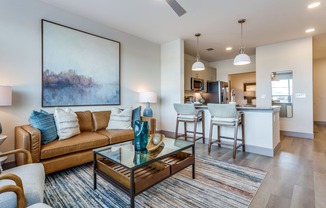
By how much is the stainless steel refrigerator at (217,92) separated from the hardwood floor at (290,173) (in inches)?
115

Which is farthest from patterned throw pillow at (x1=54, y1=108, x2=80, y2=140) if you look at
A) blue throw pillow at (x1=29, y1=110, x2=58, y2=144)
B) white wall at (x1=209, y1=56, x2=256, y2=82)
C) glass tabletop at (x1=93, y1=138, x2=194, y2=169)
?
white wall at (x1=209, y1=56, x2=256, y2=82)

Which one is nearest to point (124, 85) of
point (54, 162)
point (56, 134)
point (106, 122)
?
point (106, 122)

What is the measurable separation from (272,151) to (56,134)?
12.2 ft

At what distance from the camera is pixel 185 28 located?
386 centimetres

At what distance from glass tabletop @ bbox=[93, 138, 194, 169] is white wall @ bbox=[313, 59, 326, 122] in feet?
24.0

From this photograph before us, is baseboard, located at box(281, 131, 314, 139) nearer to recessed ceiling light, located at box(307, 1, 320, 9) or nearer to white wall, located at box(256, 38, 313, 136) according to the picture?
white wall, located at box(256, 38, 313, 136)

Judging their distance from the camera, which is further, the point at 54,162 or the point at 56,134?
the point at 56,134

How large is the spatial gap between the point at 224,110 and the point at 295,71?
3.10 metres

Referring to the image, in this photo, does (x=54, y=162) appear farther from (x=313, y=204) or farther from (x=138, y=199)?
(x=313, y=204)

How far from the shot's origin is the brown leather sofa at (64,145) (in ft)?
6.73

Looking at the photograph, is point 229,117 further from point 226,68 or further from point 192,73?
point 226,68

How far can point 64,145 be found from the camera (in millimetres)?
2271

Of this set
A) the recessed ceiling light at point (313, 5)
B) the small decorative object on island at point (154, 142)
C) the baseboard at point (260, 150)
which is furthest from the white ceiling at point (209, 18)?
the baseboard at point (260, 150)

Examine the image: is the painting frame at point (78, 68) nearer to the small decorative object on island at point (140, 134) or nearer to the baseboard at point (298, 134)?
the small decorative object on island at point (140, 134)
